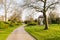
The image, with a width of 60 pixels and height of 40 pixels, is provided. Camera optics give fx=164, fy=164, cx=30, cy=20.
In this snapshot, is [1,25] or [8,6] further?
[8,6]

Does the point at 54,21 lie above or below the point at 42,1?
below

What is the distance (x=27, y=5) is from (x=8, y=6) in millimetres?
25908

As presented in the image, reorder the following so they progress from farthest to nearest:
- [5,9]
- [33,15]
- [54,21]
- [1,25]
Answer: [54,21] < [5,9] < [1,25] < [33,15]

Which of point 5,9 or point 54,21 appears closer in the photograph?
point 5,9

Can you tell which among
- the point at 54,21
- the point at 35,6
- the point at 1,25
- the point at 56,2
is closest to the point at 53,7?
the point at 56,2

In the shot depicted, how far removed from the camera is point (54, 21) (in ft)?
229

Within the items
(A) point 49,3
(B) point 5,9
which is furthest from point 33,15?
(B) point 5,9

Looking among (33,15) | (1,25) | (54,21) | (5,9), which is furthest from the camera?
(54,21)

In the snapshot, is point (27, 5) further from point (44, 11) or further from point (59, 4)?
point (59, 4)

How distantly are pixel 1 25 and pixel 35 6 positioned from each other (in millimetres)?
15850

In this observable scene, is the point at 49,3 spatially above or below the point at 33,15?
above

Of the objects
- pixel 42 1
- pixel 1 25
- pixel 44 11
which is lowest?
pixel 1 25

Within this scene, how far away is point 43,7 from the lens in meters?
33.0

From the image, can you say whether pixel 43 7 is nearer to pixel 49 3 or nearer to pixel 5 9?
pixel 49 3
